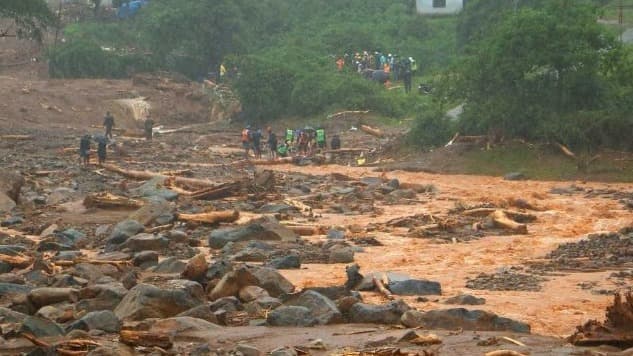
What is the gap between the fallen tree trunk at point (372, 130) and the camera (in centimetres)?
4434

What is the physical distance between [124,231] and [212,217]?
3042mm

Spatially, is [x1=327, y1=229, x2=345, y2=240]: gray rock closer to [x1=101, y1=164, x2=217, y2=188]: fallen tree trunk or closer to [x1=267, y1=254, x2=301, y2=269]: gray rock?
[x1=267, y1=254, x2=301, y2=269]: gray rock

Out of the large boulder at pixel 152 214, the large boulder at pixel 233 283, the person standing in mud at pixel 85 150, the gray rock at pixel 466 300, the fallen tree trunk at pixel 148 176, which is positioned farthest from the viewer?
the person standing in mud at pixel 85 150

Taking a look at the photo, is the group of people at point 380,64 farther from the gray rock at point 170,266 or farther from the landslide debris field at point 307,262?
the gray rock at point 170,266

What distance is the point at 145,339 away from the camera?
10438 mm

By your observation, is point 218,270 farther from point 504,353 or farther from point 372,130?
point 372,130

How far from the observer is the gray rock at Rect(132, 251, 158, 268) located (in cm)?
1639

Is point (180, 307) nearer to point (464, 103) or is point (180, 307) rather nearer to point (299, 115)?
point (464, 103)

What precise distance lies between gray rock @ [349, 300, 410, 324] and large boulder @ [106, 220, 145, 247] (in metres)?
7.65

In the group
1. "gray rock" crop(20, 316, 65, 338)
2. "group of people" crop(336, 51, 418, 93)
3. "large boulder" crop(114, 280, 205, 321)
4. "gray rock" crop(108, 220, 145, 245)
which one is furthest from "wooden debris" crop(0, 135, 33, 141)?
"gray rock" crop(20, 316, 65, 338)

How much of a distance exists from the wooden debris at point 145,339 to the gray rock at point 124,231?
27.1ft

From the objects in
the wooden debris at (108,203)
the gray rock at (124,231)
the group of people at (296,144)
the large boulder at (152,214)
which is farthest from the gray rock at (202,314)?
the group of people at (296,144)

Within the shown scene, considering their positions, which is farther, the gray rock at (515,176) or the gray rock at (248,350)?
the gray rock at (515,176)

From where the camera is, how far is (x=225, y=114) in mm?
53375
